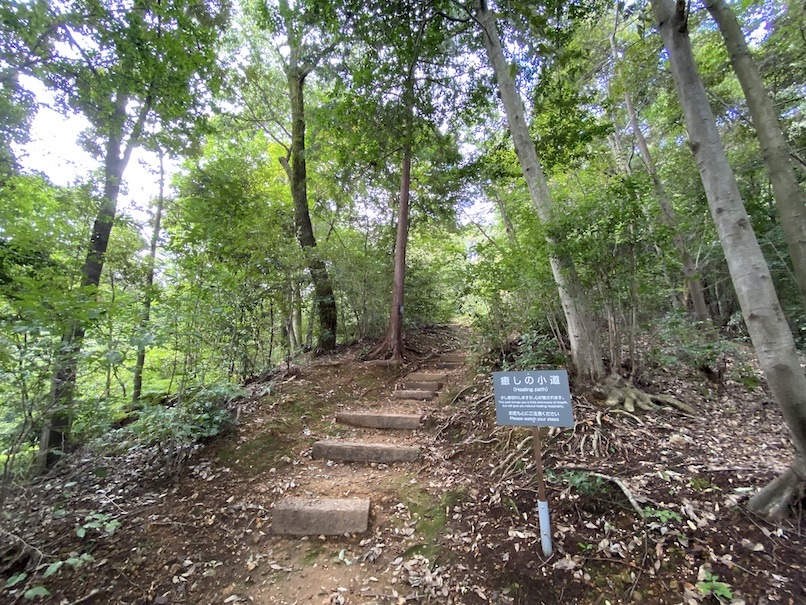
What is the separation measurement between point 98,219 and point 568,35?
792cm

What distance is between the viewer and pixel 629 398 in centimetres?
398

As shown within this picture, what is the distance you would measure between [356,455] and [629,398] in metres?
3.23

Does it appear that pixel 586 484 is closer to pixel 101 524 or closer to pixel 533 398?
pixel 533 398

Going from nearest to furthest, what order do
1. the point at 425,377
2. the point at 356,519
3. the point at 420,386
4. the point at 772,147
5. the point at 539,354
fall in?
the point at 356,519 < the point at 772,147 < the point at 539,354 < the point at 420,386 < the point at 425,377

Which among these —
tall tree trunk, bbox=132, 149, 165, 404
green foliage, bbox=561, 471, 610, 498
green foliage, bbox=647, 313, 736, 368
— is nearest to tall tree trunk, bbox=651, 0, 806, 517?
green foliage, bbox=561, 471, 610, 498

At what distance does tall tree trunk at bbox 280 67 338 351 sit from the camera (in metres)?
7.32

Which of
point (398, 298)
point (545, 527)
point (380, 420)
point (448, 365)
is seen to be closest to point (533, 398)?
point (545, 527)

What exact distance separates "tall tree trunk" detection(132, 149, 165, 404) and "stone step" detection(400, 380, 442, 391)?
393 cm

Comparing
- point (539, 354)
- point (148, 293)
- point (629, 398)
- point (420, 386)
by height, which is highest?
point (148, 293)

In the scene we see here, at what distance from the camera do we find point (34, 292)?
96.7 inches

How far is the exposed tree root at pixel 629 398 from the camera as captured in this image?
3928 mm

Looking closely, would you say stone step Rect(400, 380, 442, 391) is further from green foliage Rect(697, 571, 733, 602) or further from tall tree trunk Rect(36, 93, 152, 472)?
tall tree trunk Rect(36, 93, 152, 472)

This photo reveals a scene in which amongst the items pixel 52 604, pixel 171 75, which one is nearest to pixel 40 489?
pixel 52 604

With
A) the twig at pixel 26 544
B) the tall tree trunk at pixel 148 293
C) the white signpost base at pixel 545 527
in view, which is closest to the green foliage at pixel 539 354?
the white signpost base at pixel 545 527
